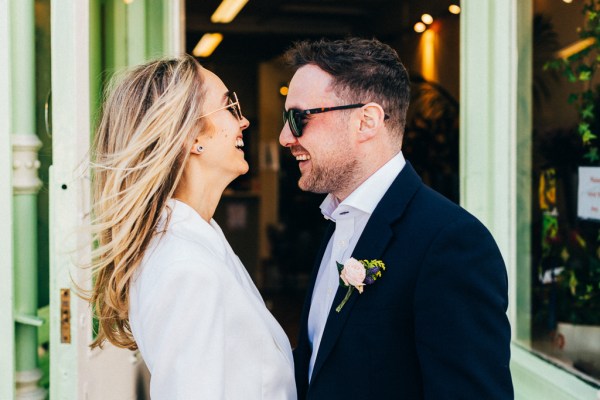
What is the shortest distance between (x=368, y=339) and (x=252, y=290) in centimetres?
43

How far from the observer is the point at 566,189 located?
313 centimetres

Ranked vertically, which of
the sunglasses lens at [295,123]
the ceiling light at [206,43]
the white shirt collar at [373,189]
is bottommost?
the white shirt collar at [373,189]

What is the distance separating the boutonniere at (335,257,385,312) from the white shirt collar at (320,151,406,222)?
0.64ft

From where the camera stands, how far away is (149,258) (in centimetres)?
168

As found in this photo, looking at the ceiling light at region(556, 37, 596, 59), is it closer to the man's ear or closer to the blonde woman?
the man's ear

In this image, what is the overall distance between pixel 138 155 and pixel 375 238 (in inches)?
25.1

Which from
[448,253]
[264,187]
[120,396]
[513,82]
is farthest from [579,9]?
[264,187]

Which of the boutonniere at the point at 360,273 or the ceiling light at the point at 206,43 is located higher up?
the ceiling light at the point at 206,43

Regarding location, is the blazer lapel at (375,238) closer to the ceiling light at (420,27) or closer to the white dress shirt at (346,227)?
the white dress shirt at (346,227)

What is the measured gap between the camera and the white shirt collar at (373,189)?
1787 millimetres

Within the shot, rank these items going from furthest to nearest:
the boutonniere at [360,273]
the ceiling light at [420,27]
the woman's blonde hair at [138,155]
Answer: the ceiling light at [420,27] < the woman's blonde hair at [138,155] < the boutonniere at [360,273]

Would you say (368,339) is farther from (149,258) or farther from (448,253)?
(149,258)

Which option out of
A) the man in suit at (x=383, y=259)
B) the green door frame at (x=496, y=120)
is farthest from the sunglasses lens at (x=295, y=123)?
the green door frame at (x=496, y=120)

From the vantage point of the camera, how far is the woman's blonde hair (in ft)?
5.59
